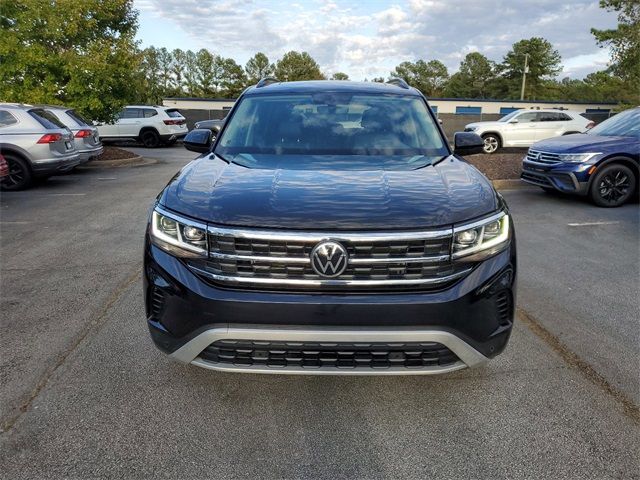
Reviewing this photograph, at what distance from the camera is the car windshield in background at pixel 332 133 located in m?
3.15

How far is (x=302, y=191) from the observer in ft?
8.25

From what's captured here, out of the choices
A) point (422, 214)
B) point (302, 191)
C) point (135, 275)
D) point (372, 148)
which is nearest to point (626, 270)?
point (372, 148)

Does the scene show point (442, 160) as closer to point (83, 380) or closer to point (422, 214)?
point (422, 214)

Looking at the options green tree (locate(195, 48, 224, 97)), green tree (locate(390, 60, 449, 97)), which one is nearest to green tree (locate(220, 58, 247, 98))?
green tree (locate(195, 48, 224, 97))

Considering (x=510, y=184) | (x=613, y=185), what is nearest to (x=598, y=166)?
(x=613, y=185)

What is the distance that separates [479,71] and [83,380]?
8986cm

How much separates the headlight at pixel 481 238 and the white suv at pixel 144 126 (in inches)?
808

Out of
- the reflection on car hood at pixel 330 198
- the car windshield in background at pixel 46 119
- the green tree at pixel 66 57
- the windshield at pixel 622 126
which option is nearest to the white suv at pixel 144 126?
the green tree at pixel 66 57

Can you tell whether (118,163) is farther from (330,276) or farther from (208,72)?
(208,72)

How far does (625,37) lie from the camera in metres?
27.0

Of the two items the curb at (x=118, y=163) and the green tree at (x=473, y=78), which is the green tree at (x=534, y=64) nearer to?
the green tree at (x=473, y=78)

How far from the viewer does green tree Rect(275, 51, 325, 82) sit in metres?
68.2

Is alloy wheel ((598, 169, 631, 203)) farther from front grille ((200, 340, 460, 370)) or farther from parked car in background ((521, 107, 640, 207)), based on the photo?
front grille ((200, 340, 460, 370))

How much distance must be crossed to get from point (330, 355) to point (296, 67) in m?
71.9
